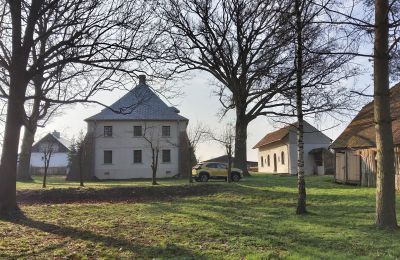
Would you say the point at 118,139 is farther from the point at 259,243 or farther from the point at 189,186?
the point at 259,243

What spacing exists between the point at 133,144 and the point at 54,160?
34.2m

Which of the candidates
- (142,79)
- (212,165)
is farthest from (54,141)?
(142,79)

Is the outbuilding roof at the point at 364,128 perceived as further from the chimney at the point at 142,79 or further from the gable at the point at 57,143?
the gable at the point at 57,143

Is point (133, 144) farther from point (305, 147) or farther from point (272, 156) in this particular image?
point (272, 156)

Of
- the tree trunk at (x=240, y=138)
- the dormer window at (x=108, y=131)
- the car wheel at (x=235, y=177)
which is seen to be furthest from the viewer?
the dormer window at (x=108, y=131)

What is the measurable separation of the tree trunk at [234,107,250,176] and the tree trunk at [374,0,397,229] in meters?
25.0

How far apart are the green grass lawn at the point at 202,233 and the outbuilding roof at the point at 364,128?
10604 millimetres

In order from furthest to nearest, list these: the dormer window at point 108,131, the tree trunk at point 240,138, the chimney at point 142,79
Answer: the dormer window at point 108,131 → the tree trunk at point 240,138 → the chimney at point 142,79

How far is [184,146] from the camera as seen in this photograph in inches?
1896

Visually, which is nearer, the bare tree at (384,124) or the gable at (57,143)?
the bare tree at (384,124)


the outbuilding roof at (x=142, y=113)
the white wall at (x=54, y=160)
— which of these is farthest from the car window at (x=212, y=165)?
the white wall at (x=54, y=160)

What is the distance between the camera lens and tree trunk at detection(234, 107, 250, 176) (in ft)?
120

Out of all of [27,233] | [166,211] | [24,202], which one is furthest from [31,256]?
[24,202]

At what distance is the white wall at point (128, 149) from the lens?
157 ft
